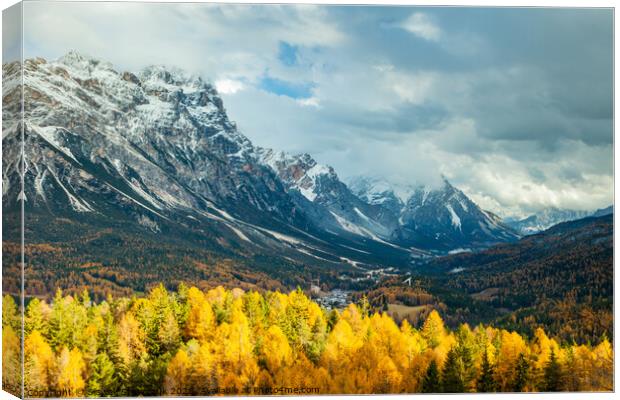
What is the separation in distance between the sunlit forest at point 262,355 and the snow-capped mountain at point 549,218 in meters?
12.0

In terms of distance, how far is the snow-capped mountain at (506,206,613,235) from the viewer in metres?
67.5

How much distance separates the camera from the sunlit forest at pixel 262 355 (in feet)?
180

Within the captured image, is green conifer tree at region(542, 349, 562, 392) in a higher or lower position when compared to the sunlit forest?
lower

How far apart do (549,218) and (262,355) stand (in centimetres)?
4386

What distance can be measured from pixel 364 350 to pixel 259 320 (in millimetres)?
9828

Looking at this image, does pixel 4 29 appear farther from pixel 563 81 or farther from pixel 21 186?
pixel 563 81

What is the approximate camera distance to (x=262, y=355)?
194 ft

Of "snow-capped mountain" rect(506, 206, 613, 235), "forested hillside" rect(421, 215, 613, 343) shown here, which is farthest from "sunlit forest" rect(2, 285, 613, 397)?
"snow-capped mountain" rect(506, 206, 613, 235)

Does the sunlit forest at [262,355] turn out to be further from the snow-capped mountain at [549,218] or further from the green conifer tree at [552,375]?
the snow-capped mountain at [549,218]

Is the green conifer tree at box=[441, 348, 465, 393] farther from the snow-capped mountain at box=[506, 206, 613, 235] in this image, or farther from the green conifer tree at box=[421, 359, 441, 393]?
the snow-capped mountain at box=[506, 206, 613, 235]

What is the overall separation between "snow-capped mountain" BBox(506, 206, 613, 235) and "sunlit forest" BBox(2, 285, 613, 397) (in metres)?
12.0

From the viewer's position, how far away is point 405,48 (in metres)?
66.4

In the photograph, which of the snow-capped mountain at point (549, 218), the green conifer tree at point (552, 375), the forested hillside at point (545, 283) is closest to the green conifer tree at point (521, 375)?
the green conifer tree at point (552, 375)

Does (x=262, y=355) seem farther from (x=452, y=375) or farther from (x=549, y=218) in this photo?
(x=549, y=218)
